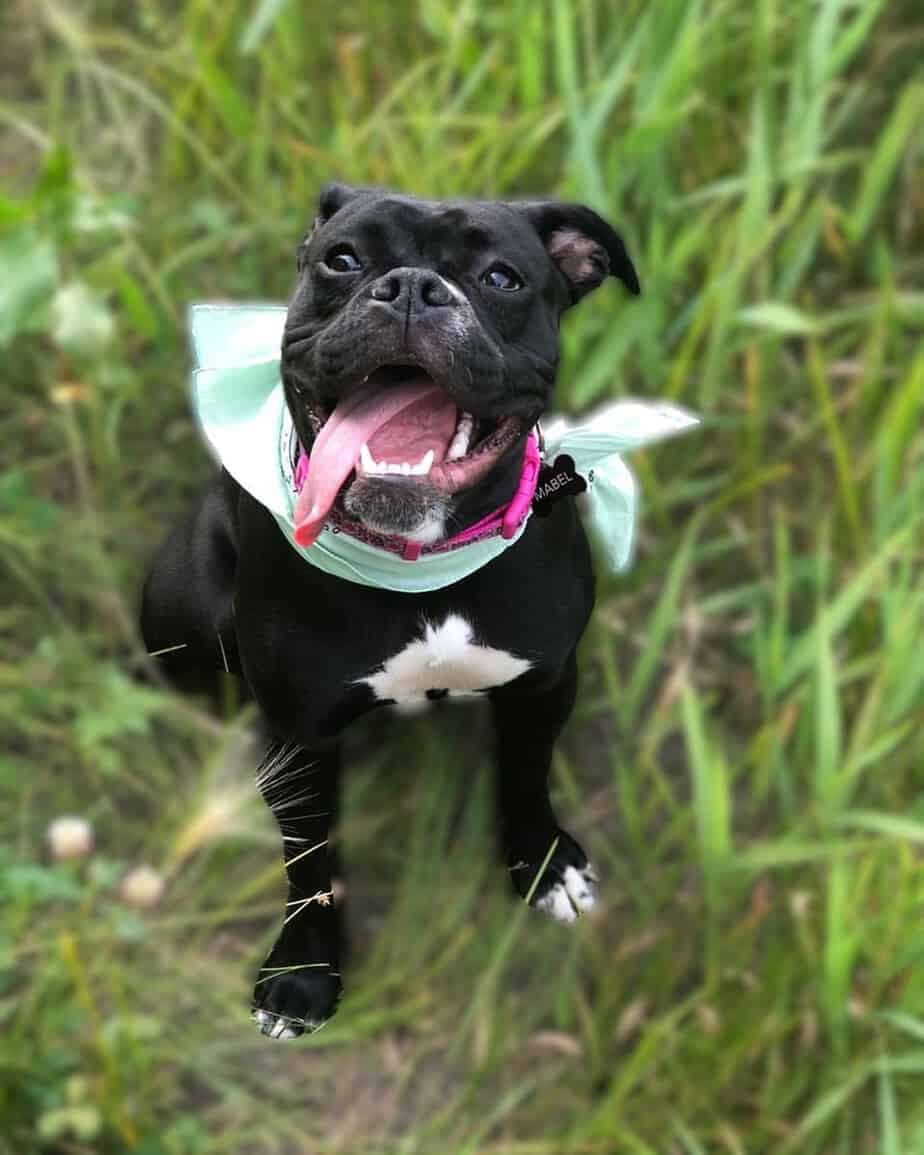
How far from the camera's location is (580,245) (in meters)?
0.93

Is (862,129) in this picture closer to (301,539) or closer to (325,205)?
(325,205)

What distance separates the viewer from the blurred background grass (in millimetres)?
2309

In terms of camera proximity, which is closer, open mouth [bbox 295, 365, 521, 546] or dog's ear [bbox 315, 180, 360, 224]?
open mouth [bbox 295, 365, 521, 546]

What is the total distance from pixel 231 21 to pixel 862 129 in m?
1.21

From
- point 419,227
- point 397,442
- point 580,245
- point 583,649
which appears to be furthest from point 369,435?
point 583,649

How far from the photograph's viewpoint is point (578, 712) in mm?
2445

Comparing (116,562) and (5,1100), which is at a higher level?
(116,562)

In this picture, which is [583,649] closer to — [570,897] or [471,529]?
[570,897]

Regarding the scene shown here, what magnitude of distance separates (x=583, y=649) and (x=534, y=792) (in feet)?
4.61

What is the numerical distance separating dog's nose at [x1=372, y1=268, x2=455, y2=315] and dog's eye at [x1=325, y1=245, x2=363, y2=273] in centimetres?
4

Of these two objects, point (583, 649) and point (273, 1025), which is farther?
point (583, 649)

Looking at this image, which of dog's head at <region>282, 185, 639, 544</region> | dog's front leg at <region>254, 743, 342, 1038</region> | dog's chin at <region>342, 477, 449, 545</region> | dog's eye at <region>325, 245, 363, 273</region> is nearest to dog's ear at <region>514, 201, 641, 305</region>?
dog's head at <region>282, 185, 639, 544</region>

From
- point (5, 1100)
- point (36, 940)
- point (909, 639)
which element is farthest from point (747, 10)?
point (5, 1100)

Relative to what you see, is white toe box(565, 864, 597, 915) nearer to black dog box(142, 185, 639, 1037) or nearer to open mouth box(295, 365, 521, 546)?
black dog box(142, 185, 639, 1037)
